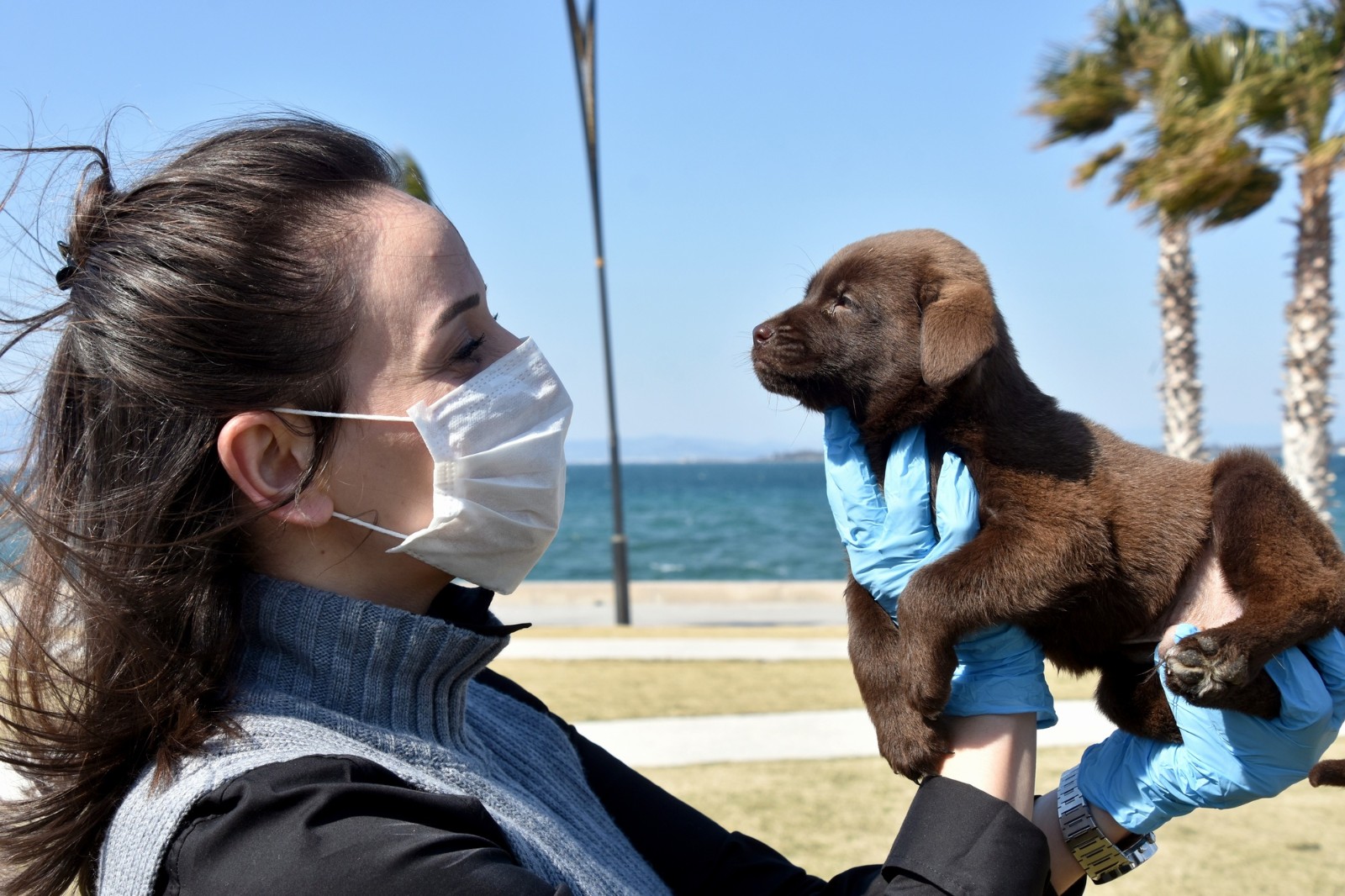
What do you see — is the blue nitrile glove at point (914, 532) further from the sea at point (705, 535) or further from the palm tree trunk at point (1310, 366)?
the palm tree trunk at point (1310, 366)

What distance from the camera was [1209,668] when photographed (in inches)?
92.0

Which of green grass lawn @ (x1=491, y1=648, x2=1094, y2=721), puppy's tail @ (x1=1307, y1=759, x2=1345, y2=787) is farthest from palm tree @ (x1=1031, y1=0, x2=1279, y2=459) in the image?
puppy's tail @ (x1=1307, y1=759, x2=1345, y2=787)

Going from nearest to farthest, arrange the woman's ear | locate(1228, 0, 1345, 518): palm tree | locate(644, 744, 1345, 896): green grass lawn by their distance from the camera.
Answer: the woman's ear, locate(644, 744, 1345, 896): green grass lawn, locate(1228, 0, 1345, 518): palm tree

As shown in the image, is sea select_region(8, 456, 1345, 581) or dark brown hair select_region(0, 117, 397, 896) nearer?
dark brown hair select_region(0, 117, 397, 896)

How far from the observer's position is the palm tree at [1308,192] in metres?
10.6

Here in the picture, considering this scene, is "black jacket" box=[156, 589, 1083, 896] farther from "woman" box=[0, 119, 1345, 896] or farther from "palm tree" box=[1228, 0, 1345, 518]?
"palm tree" box=[1228, 0, 1345, 518]

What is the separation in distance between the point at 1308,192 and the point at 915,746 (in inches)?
470

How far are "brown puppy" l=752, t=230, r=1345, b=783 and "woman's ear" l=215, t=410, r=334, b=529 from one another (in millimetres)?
1327

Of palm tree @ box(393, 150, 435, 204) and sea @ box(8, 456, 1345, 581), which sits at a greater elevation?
palm tree @ box(393, 150, 435, 204)

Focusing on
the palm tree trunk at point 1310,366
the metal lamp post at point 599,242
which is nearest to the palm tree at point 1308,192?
the palm tree trunk at point 1310,366

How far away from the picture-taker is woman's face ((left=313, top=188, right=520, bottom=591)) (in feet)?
6.35

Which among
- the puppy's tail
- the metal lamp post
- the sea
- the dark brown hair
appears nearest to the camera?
the dark brown hair

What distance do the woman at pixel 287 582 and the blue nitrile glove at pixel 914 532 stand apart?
0.43ft

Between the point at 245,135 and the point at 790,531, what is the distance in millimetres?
64036
